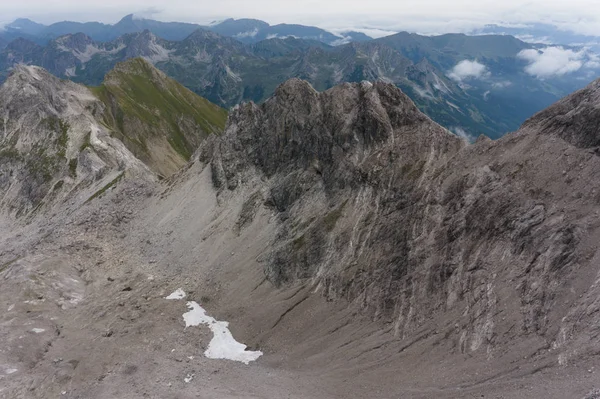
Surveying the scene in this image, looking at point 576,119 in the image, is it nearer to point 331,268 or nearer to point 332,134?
point 332,134

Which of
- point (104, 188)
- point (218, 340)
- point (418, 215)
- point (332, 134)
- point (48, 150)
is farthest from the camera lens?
point (48, 150)

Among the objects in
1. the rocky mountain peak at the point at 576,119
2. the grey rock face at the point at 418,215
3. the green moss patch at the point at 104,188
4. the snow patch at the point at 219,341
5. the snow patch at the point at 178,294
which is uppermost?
the rocky mountain peak at the point at 576,119

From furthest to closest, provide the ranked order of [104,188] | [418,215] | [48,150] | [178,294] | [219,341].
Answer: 1. [48,150]
2. [104,188]
3. [178,294]
4. [219,341]
5. [418,215]

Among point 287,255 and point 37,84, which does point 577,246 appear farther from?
point 37,84

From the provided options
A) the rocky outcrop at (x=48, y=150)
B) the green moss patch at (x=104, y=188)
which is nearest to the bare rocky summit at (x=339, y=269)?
the green moss patch at (x=104, y=188)

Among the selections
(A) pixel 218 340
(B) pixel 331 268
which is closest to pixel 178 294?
(A) pixel 218 340

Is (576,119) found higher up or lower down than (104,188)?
higher up

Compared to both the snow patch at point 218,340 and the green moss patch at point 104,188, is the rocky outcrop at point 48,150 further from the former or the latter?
the snow patch at point 218,340

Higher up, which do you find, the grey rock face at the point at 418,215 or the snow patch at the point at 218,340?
the grey rock face at the point at 418,215

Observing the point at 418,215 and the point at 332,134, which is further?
the point at 332,134
